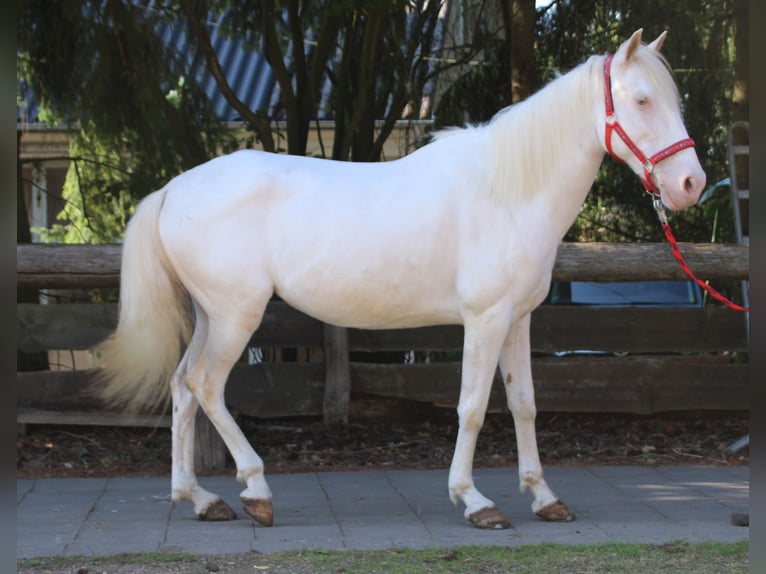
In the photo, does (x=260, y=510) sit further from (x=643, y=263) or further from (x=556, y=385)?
(x=643, y=263)

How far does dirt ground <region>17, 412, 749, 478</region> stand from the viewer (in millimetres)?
6160

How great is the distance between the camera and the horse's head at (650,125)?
4.17 meters

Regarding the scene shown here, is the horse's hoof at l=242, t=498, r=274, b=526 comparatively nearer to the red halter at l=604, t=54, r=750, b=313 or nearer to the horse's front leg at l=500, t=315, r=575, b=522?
the horse's front leg at l=500, t=315, r=575, b=522

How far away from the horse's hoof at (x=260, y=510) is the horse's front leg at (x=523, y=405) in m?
1.29

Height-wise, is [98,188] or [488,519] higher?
[98,188]

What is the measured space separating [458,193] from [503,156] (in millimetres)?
285

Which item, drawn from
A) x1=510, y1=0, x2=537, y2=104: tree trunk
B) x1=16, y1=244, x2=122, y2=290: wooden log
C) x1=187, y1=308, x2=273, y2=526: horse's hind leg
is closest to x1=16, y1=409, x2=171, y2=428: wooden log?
x1=16, y1=244, x2=122, y2=290: wooden log

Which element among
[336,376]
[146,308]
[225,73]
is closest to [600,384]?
[336,376]

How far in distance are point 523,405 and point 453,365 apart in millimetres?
2061

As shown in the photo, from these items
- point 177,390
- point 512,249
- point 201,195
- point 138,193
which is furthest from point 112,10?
point 512,249

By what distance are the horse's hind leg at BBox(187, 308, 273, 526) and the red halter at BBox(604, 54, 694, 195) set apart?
6.31 ft

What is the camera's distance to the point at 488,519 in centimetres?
452

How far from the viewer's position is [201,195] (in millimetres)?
4656

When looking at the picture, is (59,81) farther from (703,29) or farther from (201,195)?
(703,29)
